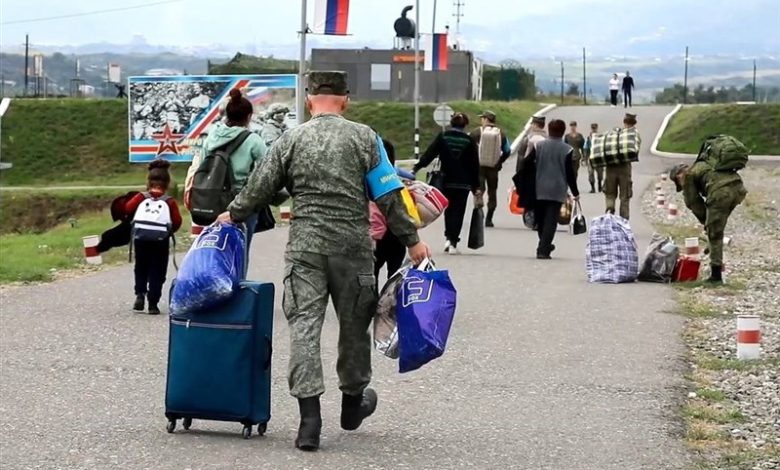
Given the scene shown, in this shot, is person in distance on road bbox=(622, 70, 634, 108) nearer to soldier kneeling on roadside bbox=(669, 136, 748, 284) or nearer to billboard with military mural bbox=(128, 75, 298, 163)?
billboard with military mural bbox=(128, 75, 298, 163)

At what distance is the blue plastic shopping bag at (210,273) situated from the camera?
7.78 metres

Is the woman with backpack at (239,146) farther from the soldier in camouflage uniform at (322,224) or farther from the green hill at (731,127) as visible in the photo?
the green hill at (731,127)

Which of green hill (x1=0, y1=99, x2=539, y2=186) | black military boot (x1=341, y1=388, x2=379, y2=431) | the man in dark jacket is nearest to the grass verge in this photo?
the man in dark jacket

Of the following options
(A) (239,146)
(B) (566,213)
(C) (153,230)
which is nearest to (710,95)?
(B) (566,213)

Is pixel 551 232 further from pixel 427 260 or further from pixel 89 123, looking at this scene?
pixel 89 123

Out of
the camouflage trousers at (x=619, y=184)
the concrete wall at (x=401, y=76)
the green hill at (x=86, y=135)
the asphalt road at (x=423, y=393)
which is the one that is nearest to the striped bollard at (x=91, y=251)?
the asphalt road at (x=423, y=393)

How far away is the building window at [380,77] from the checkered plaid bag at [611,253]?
51084 mm

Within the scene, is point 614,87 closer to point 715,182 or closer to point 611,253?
point 611,253

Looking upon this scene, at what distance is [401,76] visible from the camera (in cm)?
6800

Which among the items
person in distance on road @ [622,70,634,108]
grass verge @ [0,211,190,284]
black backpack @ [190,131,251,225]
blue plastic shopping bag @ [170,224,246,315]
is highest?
person in distance on road @ [622,70,634,108]

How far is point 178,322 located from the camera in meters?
7.96

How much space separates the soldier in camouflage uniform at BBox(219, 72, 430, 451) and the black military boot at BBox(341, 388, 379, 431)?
0.72ft

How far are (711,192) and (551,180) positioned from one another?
3716 millimetres

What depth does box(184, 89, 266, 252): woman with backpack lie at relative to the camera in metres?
9.04
